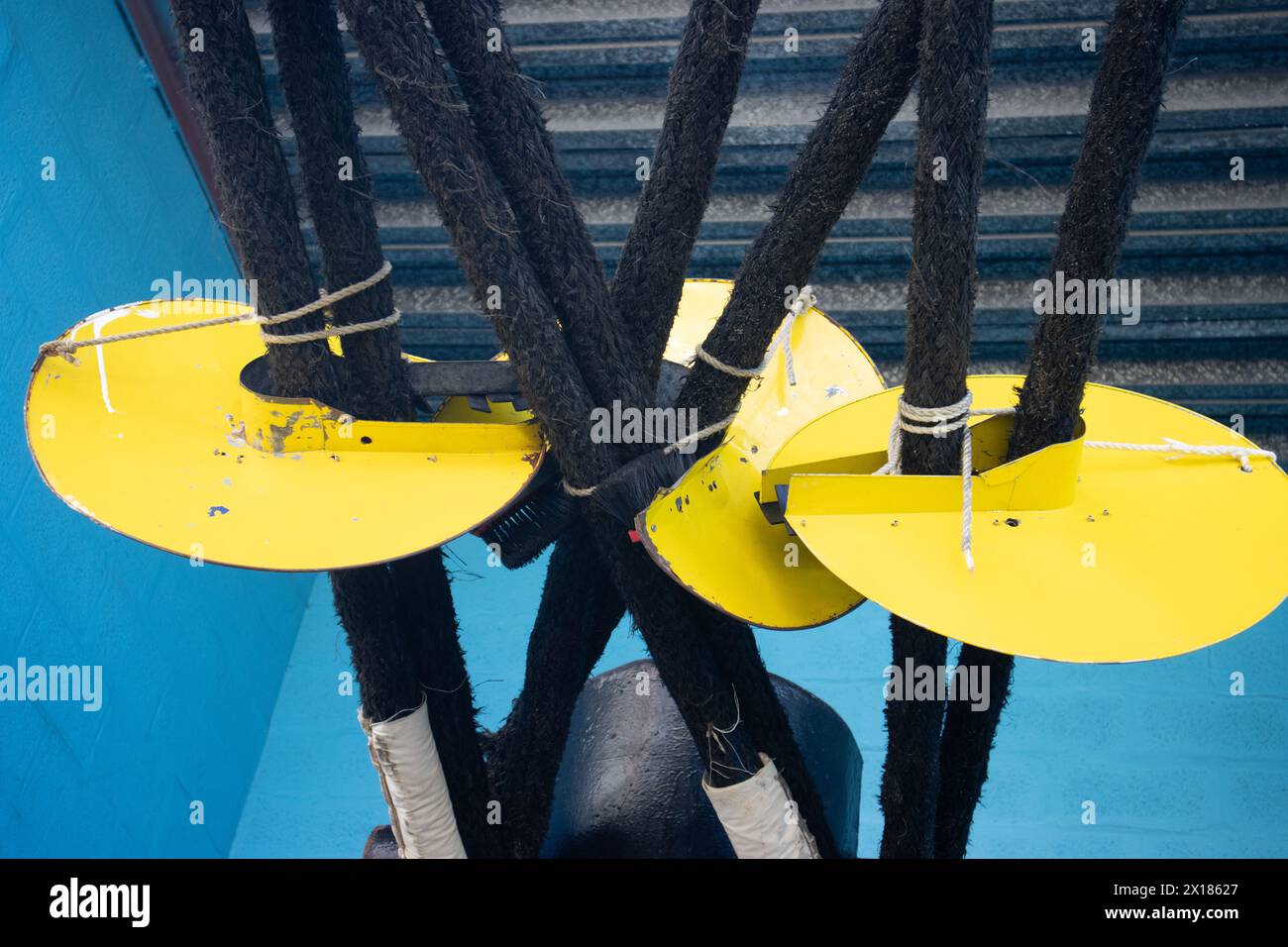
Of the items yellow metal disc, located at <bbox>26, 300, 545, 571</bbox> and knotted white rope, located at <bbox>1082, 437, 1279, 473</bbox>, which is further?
knotted white rope, located at <bbox>1082, 437, 1279, 473</bbox>

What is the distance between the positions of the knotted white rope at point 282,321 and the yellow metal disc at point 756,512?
0.43m

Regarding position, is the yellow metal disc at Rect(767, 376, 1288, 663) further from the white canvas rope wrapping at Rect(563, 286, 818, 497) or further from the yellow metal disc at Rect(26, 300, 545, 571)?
the yellow metal disc at Rect(26, 300, 545, 571)

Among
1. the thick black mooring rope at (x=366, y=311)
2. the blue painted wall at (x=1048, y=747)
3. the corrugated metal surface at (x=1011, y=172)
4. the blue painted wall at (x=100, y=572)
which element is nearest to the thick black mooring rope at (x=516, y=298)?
the thick black mooring rope at (x=366, y=311)

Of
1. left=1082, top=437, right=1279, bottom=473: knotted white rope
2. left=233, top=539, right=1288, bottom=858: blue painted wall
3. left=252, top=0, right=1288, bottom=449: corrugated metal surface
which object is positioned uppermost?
left=252, top=0, right=1288, bottom=449: corrugated metal surface

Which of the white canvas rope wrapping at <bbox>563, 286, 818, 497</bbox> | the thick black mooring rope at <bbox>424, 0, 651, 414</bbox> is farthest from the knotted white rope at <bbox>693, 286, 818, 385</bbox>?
the thick black mooring rope at <bbox>424, 0, 651, 414</bbox>

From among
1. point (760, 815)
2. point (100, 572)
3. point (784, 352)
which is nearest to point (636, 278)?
point (784, 352)

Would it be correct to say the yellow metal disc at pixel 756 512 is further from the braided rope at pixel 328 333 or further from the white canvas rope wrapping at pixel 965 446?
the braided rope at pixel 328 333

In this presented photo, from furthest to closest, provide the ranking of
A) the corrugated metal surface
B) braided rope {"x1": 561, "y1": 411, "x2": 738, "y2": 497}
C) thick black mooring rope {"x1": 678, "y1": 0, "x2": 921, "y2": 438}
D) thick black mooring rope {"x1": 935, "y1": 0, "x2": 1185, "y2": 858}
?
the corrugated metal surface, braided rope {"x1": 561, "y1": 411, "x2": 738, "y2": 497}, thick black mooring rope {"x1": 678, "y1": 0, "x2": 921, "y2": 438}, thick black mooring rope {"x1": 935, "y1": 0, "x2": 1185, "y2": 858}

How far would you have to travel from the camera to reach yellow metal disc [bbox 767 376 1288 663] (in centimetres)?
125

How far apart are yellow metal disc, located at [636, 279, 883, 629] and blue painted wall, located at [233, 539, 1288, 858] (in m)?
2.10

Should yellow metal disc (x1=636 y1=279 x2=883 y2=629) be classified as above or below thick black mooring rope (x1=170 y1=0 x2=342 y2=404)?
below

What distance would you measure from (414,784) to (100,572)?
2.11m
